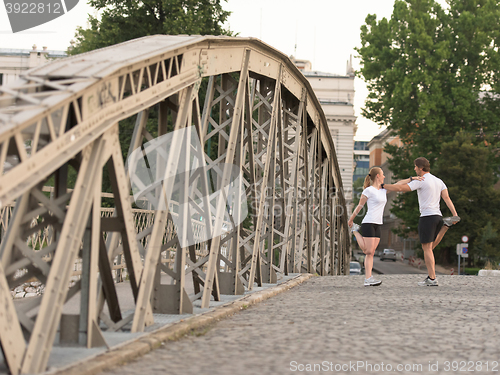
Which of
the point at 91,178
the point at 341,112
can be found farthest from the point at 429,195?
the point at 341,112

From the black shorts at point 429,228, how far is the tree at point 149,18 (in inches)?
719

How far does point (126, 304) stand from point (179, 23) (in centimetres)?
2183

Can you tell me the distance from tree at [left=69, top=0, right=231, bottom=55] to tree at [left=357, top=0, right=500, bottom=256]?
13.4 meters

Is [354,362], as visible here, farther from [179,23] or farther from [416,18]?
[416,18]

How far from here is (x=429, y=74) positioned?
3919 centimetres

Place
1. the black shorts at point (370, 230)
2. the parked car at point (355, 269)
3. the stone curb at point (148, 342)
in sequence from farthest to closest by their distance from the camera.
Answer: the parked car at point (355, 269) < the black shorts at point (370, 230) < the stone curb at point (148, 342)

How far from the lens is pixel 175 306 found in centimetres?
680

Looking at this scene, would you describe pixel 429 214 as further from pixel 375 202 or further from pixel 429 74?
pixel 429 74

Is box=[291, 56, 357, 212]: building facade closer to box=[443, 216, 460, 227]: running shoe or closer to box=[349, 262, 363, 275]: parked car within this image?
box=[349, 262, 363, 275]: parked car

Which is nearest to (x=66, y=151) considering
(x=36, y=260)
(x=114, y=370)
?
(x=36, y=260)

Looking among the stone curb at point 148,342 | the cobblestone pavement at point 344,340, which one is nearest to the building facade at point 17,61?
the cobblestone pavement at point 344,340

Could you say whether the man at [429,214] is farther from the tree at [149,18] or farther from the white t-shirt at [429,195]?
the tree at [149,18]

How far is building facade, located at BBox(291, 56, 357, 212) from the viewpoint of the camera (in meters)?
69.5

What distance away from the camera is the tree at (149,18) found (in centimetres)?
2834
